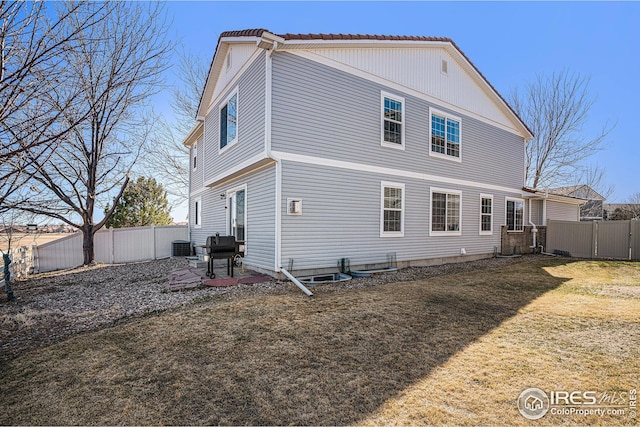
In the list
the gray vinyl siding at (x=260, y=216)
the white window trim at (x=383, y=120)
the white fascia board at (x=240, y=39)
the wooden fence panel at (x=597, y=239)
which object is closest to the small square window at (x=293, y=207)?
the gray vinyl siding at (x=260, y=216)

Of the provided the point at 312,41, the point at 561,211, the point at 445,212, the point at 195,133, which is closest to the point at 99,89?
the point at 312,41

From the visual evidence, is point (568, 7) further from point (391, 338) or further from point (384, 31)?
point (391, 338)

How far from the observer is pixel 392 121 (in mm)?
9828

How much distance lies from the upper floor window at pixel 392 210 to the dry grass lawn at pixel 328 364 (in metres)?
3.98

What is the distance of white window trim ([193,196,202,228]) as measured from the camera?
1433cm

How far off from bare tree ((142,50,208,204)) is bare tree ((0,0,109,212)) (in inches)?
664

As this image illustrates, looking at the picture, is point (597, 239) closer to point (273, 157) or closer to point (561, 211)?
point (561, 211)

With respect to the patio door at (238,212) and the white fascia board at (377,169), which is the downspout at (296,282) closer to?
the patio door at (238,212)

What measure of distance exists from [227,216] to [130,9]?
6280 millimetres

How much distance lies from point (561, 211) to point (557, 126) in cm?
802

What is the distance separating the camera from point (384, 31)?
32.4 ft

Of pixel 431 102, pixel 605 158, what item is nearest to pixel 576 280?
pixel 431 102

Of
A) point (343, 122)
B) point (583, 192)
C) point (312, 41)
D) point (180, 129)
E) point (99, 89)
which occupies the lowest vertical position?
point (99, 89)

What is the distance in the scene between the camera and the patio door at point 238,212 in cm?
953
